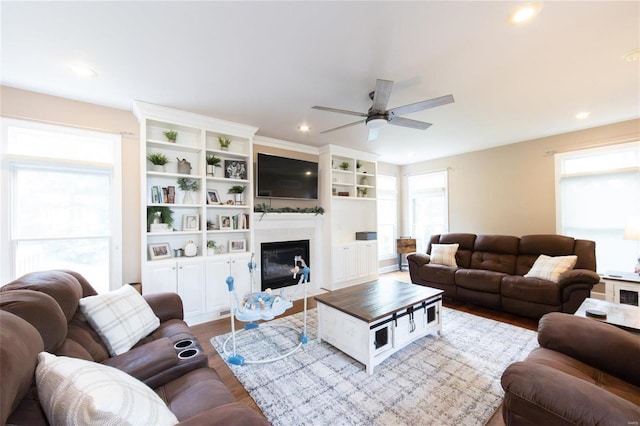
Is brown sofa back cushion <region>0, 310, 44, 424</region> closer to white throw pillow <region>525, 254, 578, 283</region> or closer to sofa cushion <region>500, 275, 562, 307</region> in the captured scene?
sofa cushion <region>500, 275, 562, 307</region>

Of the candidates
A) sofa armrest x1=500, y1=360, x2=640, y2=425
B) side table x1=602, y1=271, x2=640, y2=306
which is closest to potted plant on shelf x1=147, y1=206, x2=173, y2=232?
sofa armrest x1=500, y1=360, x2=640, y2=425

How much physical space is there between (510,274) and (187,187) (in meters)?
4.98

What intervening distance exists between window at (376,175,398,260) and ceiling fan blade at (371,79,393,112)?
12.7 feet

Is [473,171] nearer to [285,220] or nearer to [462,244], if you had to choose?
[462,244]

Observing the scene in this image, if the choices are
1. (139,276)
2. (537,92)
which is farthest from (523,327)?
(139,276)

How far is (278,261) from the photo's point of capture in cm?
441

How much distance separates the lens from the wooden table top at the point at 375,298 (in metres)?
2.35

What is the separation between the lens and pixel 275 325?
3.24 m

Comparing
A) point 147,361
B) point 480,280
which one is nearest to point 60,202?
point 147,361

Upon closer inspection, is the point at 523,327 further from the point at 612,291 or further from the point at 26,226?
the point at 26,226

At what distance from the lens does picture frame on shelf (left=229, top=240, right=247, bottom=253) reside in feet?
12.6

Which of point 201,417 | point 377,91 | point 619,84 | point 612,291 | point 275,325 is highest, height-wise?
point 619,84

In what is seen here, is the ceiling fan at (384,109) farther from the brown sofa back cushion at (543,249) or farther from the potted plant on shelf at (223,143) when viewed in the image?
the brown sofa back cushion at (543,249)

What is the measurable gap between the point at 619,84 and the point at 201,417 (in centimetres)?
446
